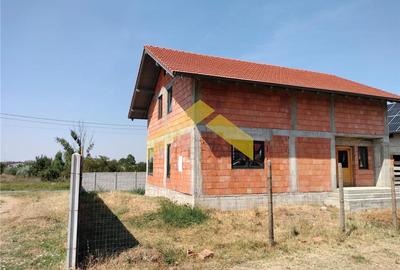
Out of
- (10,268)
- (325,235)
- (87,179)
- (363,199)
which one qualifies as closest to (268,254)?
A: (325,235)

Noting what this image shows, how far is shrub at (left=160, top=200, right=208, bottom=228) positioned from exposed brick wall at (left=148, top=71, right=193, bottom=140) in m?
3.16

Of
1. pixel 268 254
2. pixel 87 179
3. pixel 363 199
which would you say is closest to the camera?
pixel 268 254

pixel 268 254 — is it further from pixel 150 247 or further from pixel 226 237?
pixel 150 247

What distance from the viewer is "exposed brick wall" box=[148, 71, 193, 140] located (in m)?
12.1

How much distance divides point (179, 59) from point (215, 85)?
8.72 ft

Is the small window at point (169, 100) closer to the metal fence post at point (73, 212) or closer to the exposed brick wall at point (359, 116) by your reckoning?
the exposed brick wall at point (359, 116)

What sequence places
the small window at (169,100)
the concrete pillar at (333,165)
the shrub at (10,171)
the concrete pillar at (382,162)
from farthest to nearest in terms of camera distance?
the shrub at (10,171) < the small window at (169,100) < the concrete pillar at (382,162) < the concrete pillar at (333,165)

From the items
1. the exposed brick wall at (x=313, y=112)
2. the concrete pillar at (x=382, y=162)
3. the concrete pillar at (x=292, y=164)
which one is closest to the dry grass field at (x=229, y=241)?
the concrete pillar at (x=292, y=164)

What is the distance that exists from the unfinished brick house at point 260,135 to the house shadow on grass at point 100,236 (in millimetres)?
2861

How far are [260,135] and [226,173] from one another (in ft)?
6.74

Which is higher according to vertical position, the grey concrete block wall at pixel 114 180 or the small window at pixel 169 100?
the small window at pixel 169 100

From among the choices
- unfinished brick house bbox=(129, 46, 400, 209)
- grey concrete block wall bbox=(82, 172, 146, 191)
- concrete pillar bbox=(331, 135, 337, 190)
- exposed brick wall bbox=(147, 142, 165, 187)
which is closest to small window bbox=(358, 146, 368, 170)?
unfinished brick house bbox=(129, 46, 400, 209)

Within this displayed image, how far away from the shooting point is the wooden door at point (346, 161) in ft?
48.0

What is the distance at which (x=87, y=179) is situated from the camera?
2627 centimetres
